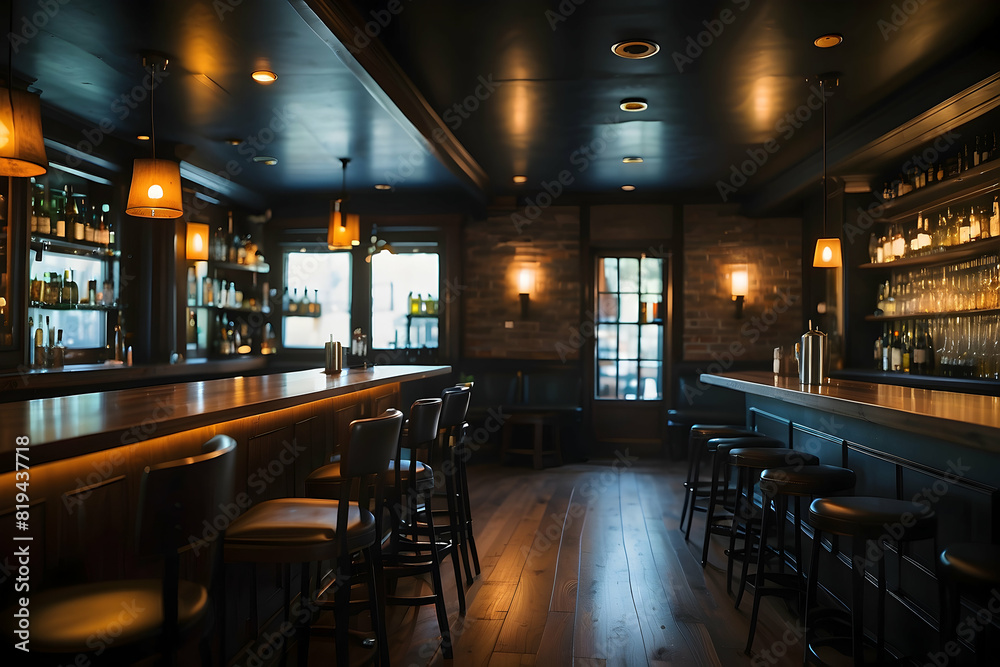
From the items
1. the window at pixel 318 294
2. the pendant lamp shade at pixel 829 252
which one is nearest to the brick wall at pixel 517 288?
the window at pixel 318 294

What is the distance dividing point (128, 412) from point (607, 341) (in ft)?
20.9

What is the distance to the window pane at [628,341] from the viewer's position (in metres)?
7.96

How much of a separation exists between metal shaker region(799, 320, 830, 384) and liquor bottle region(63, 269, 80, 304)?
15.8ft

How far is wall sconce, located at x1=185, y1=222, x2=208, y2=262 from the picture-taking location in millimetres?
5980

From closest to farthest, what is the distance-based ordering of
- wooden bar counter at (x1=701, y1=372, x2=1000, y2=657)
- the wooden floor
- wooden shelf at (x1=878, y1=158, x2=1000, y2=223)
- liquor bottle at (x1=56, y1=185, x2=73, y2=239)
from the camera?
wooden bar counter at (x1=701, y1=372, x2=1000, y2=657) → the wooden floor → wooden shelf at (x1=878, y1=158, x2=1000, y2=223) → liquor bottle at (x1=56, y1=185, x2=73, y2=239)

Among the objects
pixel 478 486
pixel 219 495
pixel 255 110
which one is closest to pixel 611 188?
pixel 478 486

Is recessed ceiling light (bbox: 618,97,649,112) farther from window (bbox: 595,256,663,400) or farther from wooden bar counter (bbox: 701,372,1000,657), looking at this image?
window (bbox: 595,256,663,400)

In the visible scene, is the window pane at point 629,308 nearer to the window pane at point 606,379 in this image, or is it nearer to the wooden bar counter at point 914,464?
the window pane at point 606,379

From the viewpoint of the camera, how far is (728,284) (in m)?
7.73

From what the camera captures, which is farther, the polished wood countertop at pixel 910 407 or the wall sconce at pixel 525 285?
the wall sconce at pixel 525 285

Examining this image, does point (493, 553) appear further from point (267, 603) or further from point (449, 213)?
point (449, 213)

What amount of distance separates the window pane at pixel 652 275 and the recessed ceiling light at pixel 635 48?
162 inches

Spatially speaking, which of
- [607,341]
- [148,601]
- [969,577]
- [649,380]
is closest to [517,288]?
[607,341]

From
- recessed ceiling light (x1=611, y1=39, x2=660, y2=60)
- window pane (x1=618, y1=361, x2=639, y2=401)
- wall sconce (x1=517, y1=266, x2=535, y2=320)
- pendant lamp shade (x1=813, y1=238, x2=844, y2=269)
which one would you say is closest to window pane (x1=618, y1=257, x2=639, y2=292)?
window pane (x1=618, y1=361, x2=639, y2=401)
